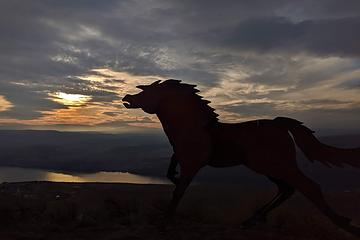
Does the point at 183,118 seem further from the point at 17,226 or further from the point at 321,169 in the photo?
the point at 321,169

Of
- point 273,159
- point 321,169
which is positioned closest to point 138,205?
point 273,159

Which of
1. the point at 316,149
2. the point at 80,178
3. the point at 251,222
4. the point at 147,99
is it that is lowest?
the point at 80,178

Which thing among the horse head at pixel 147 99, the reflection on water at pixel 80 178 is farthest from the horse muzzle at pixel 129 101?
the reflection on water at pixel 80 178

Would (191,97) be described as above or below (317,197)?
above

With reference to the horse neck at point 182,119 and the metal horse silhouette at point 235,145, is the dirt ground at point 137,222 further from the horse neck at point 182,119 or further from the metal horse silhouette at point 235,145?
the horse neck at point 182,119

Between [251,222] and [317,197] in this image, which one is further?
[251,222]

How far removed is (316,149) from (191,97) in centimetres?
262

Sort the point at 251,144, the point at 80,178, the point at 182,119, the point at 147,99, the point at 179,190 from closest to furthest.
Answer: the point at 251,144 → the point at 179,190 → the point at 182,119 → the point at 147,99 → the point at 80,178

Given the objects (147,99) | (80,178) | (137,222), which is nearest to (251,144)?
(147,99)

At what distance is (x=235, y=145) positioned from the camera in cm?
744

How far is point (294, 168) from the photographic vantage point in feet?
23.1

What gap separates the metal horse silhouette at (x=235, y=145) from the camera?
7.06 m

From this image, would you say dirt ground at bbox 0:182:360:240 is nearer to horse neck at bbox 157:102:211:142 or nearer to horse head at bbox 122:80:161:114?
horse neck at bbox 157:102:211:142

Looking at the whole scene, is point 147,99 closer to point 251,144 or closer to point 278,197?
point 251,144
